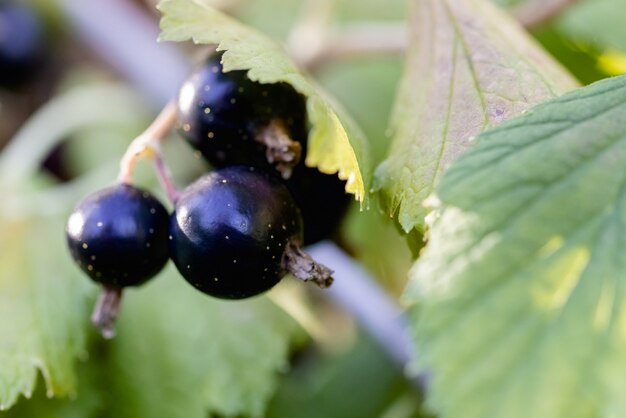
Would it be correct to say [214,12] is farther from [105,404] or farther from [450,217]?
[105,404]

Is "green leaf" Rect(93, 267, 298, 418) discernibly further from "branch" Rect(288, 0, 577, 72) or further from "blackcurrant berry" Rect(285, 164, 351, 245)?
"branch" Rect(288, 0, 577, 72)

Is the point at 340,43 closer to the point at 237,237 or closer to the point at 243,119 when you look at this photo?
the point at 243,119

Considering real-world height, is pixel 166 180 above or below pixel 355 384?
above

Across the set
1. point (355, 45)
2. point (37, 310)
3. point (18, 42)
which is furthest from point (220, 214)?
point (18, 42)

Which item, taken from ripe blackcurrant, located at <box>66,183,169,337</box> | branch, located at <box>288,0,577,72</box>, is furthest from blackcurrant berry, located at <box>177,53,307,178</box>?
branch, located at <box>288,0,577,72</box>

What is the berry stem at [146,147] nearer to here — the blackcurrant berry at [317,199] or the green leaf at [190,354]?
the blackcurrant berry at [317,199]

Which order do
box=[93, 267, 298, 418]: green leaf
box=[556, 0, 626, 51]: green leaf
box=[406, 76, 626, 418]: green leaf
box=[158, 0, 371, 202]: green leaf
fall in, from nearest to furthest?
box=[406, 76, 626, 418]: green leaf → box=[158, 0, 371, 202]: green leaf → box=[93, 267, 298, 418]: green leaf → box=[556, 0, 626, 51]: green leaf

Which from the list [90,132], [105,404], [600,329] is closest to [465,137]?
[600,329]
